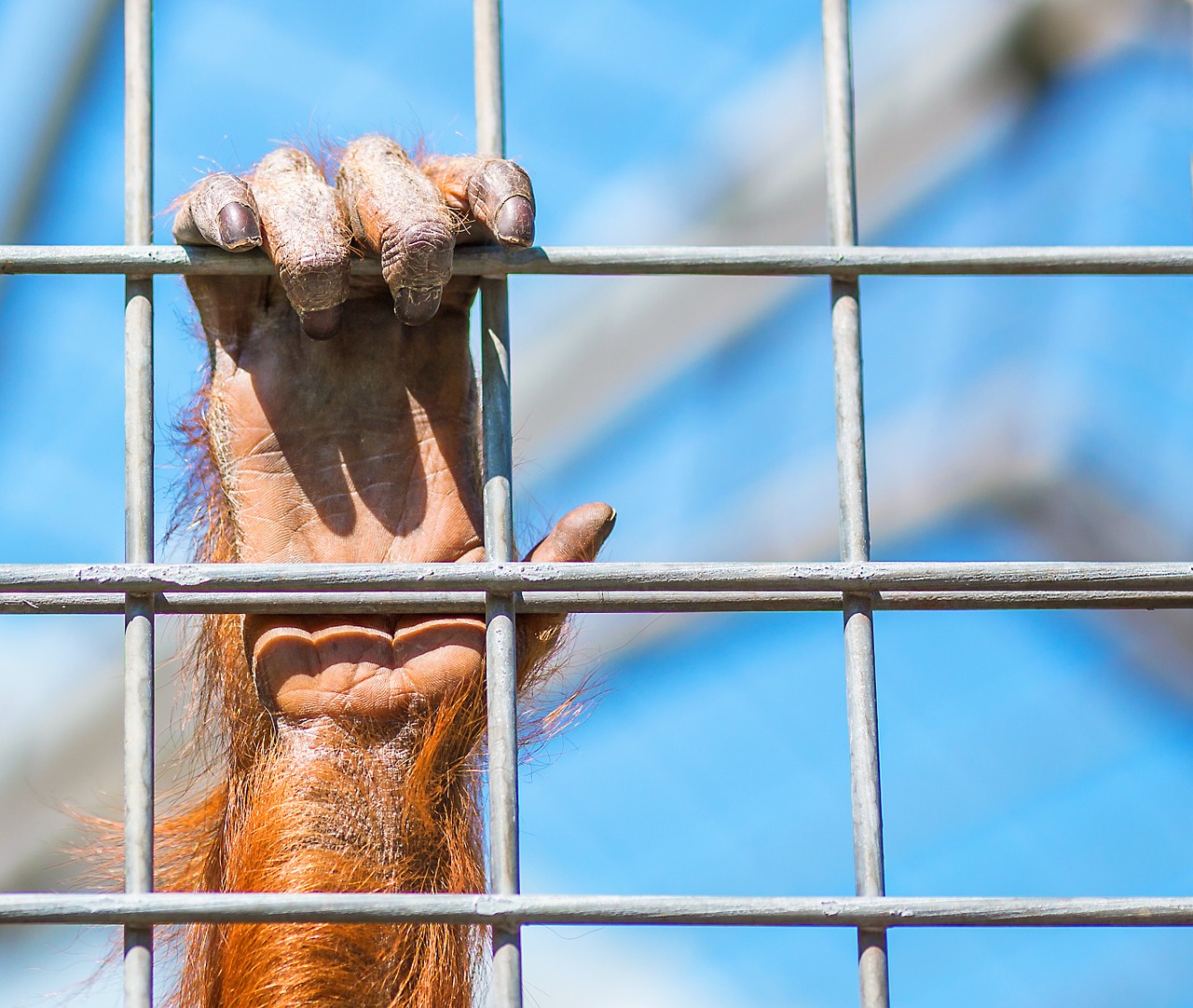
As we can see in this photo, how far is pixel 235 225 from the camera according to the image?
1204mm

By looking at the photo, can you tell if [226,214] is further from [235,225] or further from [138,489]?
[138,489]

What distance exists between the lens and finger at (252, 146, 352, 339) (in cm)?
125

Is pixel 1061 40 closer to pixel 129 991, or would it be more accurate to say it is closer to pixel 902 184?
pixel 902 184

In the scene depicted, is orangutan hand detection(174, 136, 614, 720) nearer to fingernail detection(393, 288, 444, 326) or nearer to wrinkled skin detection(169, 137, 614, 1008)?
wrinkled skin detection(169, 137, 614, 1008)

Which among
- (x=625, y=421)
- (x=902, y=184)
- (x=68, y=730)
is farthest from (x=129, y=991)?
(x=902, y=184)

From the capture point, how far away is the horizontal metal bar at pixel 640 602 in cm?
119

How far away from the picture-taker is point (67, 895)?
1062mm

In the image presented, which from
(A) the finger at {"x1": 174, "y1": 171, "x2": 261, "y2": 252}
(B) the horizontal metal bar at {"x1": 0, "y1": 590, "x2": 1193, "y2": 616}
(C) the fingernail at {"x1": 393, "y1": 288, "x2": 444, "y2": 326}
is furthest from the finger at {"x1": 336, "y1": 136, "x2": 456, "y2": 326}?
(B) the horizontal metal bar at {"x1": 0, "y1": 590, "x2": 1193, "y2": 616}

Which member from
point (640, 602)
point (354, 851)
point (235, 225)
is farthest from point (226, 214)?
point (354, 851)

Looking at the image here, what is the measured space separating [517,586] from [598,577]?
0.06 metres

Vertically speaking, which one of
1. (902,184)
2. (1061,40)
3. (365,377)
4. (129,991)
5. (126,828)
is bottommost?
(129,991)

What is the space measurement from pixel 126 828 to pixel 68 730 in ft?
8.14

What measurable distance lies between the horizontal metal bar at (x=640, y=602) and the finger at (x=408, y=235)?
233 mm

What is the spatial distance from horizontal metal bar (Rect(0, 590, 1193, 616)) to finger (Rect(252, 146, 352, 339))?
225 mm
